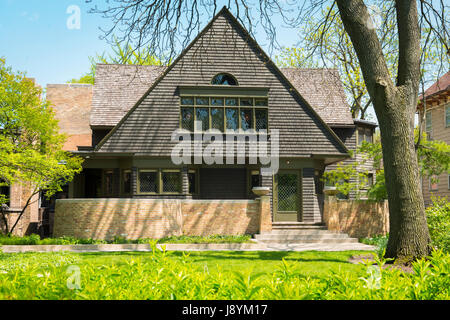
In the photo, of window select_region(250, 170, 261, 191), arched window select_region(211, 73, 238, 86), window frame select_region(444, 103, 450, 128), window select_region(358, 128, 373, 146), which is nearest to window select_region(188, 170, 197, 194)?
window select_region(250, 170, 261, 191)

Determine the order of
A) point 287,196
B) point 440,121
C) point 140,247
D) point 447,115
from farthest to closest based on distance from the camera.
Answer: point 440,121
point 447,115
point 287,196
point 140,247

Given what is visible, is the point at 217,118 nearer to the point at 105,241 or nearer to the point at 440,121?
the point at 105,241

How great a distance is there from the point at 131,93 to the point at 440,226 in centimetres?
1787

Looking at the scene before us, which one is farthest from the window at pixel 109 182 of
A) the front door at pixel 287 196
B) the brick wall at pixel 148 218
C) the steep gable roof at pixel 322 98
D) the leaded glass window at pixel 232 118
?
the steep gable roof at pixel 322 98

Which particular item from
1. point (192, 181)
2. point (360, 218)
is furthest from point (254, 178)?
point (360, 218)

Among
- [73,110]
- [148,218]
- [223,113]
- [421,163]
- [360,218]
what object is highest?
[73,110]

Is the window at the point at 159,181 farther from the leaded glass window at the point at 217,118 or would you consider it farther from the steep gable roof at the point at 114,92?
the steep gable roof at the point at 114,92

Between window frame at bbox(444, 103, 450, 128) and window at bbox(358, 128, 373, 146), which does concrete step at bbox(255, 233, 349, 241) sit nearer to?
window at bbox(358, 128, 373, 146)

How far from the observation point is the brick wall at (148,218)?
18422 mm

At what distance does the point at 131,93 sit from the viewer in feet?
81.9

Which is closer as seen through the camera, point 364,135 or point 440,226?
point 440,226

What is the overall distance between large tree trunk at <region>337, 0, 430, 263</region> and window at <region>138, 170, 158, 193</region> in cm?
1329

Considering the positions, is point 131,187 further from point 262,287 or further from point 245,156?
point 262,287
